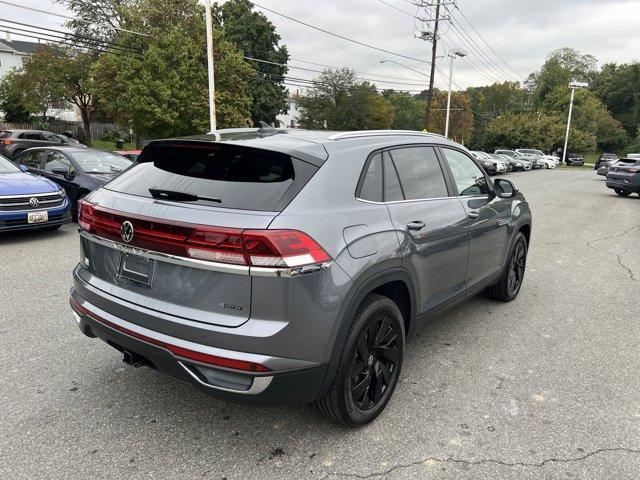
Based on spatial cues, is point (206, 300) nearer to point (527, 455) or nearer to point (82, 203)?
point (82, 203)

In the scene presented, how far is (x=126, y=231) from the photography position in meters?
2.65

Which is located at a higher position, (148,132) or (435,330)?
(148,132)

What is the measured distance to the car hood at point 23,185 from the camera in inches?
289

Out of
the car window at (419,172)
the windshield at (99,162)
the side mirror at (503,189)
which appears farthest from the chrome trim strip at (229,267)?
the windshield at (99,162)

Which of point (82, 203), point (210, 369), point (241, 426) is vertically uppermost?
point (82, 203)

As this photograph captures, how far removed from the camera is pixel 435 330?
443 cm

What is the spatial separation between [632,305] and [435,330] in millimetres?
2475

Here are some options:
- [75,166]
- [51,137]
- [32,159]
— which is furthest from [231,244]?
[51,137]

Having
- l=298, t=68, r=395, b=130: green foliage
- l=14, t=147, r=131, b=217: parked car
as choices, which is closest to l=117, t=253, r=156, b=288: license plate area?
l=14, t=147, r=131, b=217: parked car

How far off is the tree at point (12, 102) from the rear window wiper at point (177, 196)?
140ft

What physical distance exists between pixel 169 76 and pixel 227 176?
22.8 metres

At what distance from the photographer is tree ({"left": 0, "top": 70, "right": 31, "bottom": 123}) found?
38906 mm

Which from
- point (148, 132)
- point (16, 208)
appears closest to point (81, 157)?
point (16, 208)

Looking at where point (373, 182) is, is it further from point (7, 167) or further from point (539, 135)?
point (539, 135)
